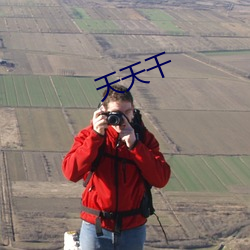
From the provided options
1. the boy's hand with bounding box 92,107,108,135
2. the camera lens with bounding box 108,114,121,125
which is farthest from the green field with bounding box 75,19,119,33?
the camera lens with bounding box 108,114,121,125

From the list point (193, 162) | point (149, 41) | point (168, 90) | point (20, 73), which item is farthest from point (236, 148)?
point (149, 41)

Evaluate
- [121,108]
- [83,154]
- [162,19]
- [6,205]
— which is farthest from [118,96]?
[162,19]

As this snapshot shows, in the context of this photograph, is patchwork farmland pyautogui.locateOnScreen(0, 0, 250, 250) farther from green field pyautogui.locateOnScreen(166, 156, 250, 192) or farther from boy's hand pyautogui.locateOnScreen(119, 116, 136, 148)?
boy's hand pyautogui.locateOnScreen(119, 116, 136, 148)

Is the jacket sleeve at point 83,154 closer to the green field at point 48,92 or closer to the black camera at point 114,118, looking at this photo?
the black camera at point 114,118

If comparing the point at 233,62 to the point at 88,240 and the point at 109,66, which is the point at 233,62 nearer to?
the point at 109,66

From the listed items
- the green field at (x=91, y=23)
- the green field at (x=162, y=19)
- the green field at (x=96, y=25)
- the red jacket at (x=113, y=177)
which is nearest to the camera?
the red jacket at (x=113, y=177)

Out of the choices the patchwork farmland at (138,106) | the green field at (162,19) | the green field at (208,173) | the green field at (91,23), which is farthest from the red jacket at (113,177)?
the green field at (162,19)
